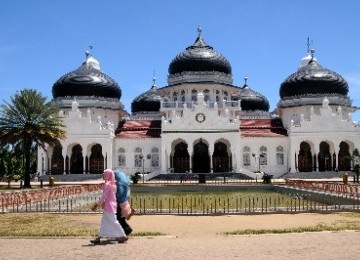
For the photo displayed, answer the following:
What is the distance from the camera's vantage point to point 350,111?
60.6m

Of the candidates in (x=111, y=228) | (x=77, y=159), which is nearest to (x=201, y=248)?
(x=111, y=228)

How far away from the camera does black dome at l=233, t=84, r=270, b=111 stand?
6569 centimetres

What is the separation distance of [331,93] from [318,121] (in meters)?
5.97

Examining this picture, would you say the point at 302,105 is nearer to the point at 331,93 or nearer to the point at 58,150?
the point at 331,93

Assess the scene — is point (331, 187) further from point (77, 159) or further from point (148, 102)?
point (148, 102)

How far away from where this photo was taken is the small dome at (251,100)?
6566 centimetres

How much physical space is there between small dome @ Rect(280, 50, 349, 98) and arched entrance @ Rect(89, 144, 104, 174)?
24297mm

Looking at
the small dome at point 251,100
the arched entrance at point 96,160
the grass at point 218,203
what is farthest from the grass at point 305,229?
the small dome at point 251,100

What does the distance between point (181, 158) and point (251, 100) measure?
15764 mm

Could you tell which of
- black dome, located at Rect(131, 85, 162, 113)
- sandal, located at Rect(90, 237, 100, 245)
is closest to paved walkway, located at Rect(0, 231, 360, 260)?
sandal, located at Rect(90, 237, 100, 245)

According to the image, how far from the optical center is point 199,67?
59.7m

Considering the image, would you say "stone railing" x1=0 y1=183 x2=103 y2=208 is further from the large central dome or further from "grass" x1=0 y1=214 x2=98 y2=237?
the large central dome

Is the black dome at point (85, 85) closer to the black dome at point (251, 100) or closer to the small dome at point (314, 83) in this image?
the black dome at point (251, 100)

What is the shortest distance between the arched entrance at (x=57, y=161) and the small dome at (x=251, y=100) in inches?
950
